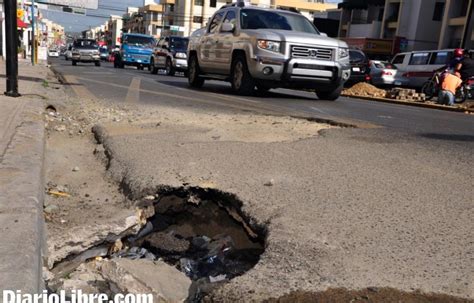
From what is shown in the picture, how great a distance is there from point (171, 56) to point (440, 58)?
1152 cm

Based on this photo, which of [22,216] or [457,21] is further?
[457,21]

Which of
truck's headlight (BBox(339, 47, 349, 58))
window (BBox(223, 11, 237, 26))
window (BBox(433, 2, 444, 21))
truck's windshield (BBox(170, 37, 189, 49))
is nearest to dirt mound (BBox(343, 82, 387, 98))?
truck's headlight (BBox(339, 47, 349, 58))

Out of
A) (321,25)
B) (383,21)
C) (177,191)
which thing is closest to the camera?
(177,191)

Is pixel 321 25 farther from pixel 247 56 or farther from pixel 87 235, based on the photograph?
pixel 87 235

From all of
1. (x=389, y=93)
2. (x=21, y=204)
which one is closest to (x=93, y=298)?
(x=21, y=204)

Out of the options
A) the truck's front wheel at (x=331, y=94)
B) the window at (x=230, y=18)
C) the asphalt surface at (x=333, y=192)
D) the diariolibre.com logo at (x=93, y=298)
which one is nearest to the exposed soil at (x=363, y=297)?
the asphalt surface at (x=333, y=192)

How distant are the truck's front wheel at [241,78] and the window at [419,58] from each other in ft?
40.6

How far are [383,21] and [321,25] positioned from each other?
1000cm

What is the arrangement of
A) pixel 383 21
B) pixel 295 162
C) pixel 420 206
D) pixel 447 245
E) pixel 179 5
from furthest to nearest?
1. pixel 179 5
2. pixel 383 21
3. pixel 295 162
4. pixel 420 206
5. pixel 447 245

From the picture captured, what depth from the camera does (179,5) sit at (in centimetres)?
7925

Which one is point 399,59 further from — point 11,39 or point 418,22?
point 11,39

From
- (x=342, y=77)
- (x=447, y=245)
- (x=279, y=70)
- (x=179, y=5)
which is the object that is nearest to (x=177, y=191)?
(x=447, y=245)

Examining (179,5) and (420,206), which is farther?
(179,5)

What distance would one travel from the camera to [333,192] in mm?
3605
